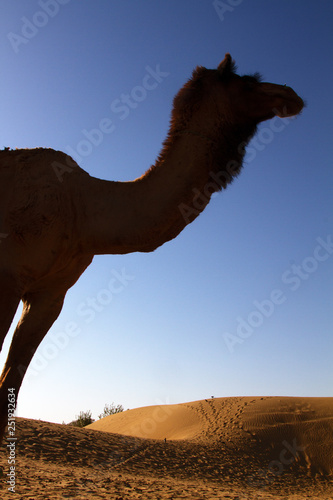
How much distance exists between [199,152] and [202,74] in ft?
2.99

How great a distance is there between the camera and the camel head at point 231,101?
400 cm

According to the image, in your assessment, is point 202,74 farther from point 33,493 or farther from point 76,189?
point 33,493

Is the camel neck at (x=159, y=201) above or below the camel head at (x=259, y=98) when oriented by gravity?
below

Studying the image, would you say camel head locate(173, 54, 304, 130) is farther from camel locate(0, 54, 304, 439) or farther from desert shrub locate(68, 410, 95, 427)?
desert shrub locate(68, 410, 95, 427)

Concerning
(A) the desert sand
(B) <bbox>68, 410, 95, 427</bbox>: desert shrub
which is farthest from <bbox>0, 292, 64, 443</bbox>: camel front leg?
(B) <bbox>68, 410, 95, 427</bbox>: desert shrub

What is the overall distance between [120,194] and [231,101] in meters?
1.32

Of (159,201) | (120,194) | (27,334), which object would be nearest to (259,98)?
(159,201)

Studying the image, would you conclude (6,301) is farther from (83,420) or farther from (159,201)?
(83,420)

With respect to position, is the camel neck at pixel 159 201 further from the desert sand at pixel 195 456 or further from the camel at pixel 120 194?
the desert sand at pixel 195 456

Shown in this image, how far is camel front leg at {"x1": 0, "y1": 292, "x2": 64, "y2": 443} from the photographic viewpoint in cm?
411

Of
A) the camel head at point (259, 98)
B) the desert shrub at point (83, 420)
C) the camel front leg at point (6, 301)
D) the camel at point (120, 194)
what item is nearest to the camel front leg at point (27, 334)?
the camel at point (120, 194)

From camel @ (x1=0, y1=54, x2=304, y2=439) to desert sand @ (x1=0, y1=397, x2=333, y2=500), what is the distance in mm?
3151

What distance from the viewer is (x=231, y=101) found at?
4023 mm

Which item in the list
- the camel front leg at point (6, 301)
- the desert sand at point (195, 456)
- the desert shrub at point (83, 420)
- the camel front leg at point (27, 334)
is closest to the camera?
the camel front leg at point (6, 301)
